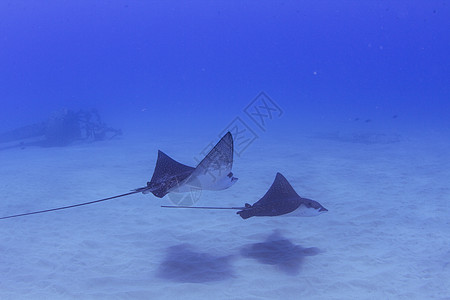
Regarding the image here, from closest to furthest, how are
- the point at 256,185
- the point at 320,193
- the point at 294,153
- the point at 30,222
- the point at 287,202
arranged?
the point at 287,202, the point at 30,222, the point at 320,193, the point at 256,185, the point at 294,153

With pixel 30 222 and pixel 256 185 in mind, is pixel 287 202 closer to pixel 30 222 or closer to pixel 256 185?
pixel 256 185

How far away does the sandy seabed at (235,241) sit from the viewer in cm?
420

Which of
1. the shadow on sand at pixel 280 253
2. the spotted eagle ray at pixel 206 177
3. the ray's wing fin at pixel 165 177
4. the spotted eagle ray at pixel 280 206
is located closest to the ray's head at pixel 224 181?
the spotted eagle ray at pixel 206 177

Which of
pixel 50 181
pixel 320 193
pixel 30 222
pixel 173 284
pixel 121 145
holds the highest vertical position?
pixel 121 145

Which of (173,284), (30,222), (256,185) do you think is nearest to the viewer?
(173,284)

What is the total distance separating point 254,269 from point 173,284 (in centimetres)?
127

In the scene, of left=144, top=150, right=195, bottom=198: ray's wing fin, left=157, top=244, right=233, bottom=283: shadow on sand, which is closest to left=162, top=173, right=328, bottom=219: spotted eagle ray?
left=144, top=150, right=195, bottom=198: ray's wing fin

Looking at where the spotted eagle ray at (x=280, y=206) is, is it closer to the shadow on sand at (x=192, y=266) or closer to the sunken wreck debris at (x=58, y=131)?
the shadow on sand at (x=192, y=266)

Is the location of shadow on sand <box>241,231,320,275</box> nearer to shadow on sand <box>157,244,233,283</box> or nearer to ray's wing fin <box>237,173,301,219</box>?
shadow on sand <box>157,244,233,283</box>

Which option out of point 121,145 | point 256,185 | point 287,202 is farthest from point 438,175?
point 121,145

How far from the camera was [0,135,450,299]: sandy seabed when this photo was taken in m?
4.20

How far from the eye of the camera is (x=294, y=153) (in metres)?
14.0

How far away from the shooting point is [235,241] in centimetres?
569

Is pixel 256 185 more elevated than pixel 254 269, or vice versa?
pixel 256 185
